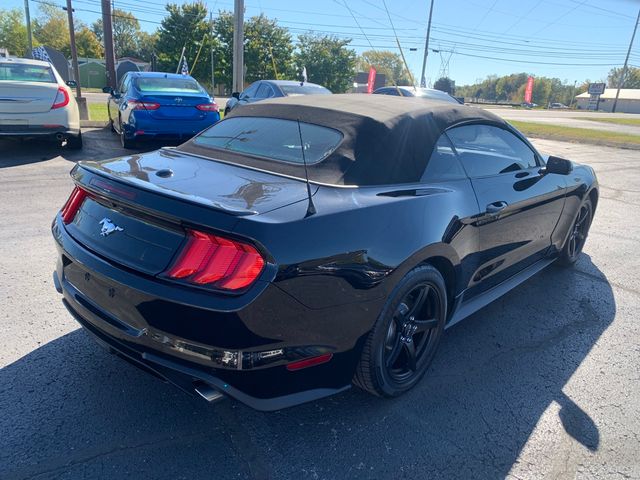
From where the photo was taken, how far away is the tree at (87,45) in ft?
243

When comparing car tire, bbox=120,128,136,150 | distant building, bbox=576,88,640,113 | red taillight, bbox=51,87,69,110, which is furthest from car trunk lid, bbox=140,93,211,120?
distant building, bbox=576,88,640,113

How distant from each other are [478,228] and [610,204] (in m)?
6.16

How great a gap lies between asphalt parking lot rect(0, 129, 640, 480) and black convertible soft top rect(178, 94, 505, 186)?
4.01ft

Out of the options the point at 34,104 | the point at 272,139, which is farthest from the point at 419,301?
the point at 34,104

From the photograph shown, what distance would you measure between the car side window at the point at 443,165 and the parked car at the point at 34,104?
717cm

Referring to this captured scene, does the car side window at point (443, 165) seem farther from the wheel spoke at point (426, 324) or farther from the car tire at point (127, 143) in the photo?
the car tire at point (127, 143)

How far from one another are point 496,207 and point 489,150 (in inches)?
26.5

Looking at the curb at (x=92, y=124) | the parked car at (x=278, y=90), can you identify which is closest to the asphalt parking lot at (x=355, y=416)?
the parked car at (x=278, y=90)

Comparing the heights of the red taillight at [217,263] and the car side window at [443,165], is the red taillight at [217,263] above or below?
below

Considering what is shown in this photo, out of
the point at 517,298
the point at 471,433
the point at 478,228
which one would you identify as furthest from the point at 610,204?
the point at 471,433

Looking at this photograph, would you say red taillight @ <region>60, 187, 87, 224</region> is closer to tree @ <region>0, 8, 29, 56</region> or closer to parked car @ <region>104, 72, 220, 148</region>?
parked car @ <region>104, 72, 220, 148</region>

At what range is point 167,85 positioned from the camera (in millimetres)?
9438

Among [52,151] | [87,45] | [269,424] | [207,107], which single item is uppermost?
[87,45]

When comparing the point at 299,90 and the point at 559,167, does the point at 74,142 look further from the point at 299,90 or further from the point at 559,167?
the point at 559,167
